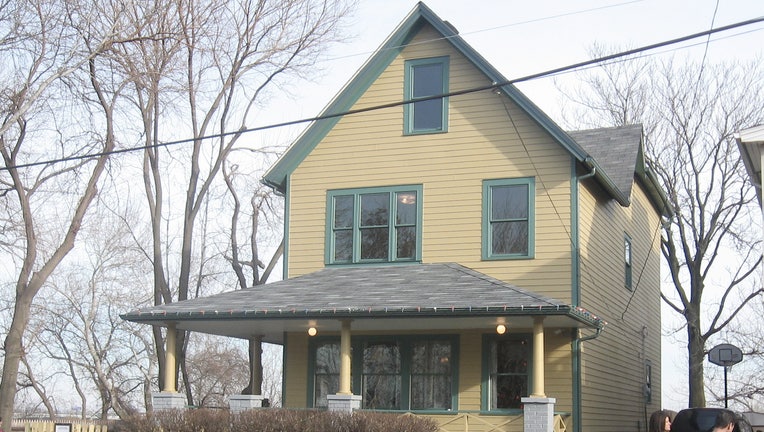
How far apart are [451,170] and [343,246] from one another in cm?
284

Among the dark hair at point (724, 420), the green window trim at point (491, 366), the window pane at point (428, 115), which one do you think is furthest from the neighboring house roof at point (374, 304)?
the dark hair at point (724, 420)

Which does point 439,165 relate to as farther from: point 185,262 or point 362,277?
point 185,262

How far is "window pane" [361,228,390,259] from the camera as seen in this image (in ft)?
68.3

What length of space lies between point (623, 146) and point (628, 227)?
82.0 inches

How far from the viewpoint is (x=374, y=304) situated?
58.1 feet

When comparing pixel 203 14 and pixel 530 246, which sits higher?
pixel 203 14

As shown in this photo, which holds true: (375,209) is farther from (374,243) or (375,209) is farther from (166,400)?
(166,400)

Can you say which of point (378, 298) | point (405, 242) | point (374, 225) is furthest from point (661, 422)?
point (374, 225)

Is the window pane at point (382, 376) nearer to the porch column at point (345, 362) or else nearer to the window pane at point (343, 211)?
the porch column at point (345, 362)

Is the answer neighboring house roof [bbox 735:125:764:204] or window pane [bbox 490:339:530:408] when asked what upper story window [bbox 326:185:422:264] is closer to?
window pane [bbox 490:339:530:408]

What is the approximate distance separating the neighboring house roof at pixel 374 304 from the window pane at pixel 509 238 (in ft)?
2.39

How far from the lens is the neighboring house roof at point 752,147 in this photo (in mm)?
13664

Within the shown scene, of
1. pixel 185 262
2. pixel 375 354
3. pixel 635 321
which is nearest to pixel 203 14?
pixel 185 262

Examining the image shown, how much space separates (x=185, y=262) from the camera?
29.5 meters
